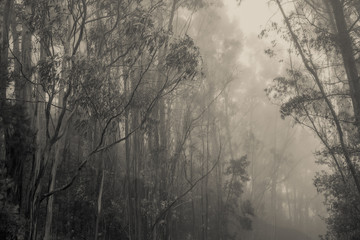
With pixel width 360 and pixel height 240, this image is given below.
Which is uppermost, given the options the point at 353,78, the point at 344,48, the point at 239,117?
the point at 239,117

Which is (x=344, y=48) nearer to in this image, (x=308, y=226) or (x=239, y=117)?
(x=239, y=117)

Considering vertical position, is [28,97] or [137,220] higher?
[28,97]

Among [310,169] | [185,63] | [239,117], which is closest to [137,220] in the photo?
[185,63]

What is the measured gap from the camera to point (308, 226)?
34500 millimetres

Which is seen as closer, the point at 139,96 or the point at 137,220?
the point at 137,220

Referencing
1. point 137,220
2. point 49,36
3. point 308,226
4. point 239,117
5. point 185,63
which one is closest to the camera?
point 49,36

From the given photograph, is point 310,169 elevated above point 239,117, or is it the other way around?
point 239,117

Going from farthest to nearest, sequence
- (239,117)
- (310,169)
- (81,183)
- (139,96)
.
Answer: (310,169) → (239,117) → (81,183) → (139,96)

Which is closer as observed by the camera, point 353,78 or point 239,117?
point 353,78

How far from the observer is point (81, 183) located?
415 inches

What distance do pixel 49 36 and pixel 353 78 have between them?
5.53 m

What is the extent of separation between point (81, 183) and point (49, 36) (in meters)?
5.15

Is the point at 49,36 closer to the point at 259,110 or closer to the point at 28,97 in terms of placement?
the point at 28,97

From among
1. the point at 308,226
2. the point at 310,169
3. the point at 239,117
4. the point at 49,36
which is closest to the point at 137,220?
the point at 49,36
